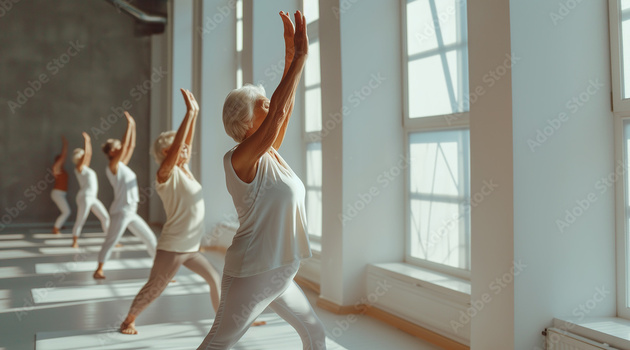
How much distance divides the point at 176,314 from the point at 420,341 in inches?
85.9

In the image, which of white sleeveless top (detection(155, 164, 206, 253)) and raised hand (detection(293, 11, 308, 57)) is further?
white sleeveless top (detection(155, 164, 206, 253))

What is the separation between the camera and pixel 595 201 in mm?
3301

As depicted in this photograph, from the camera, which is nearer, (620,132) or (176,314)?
(620,132)

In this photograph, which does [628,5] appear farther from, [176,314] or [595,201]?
[176,314]

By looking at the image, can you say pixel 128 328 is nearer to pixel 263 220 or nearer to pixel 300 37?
pixel 263 220

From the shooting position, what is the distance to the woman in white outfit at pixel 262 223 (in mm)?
2457

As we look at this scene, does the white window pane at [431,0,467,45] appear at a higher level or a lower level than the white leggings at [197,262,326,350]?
higher

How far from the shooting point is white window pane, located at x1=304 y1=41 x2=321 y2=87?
22.1 ft

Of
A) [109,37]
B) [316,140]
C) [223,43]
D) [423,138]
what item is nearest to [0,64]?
[109,37]
